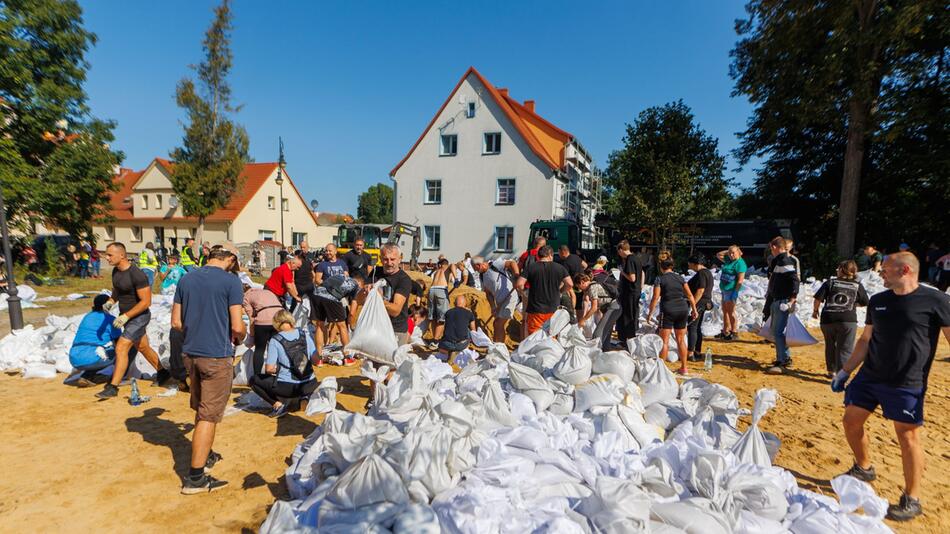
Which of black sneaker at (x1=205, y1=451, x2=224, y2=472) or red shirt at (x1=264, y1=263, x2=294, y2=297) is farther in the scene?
red shirt at (x1=264, y1=263, x2=294, y2=297)

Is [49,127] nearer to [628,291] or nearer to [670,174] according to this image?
[628,291]

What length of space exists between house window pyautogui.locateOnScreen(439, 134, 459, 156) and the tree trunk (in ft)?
55.2

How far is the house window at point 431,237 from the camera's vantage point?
2422cm

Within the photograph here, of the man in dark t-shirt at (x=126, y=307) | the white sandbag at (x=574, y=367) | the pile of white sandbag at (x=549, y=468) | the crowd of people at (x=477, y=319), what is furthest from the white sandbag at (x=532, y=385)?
the man in dark t-shirt at (x=126, y=307)

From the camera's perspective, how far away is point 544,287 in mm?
5781

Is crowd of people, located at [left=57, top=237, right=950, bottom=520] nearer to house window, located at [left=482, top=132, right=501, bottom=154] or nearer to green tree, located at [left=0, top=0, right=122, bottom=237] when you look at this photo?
green tree, located at [left=0, top=0, right=122, bottom=237]

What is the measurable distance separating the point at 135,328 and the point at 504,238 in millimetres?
19258

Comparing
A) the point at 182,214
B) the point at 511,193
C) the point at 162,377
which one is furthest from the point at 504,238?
the point at 182,214

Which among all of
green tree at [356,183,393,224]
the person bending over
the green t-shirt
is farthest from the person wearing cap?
green tree at [356,183,393,224]

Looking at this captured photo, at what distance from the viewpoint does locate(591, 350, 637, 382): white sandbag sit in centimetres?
415

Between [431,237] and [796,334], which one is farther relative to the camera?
[431,237]

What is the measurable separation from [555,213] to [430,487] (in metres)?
21.6

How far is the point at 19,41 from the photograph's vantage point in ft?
45.0

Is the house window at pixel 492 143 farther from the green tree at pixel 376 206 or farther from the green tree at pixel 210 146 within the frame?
the green tree at pixel 376 206
